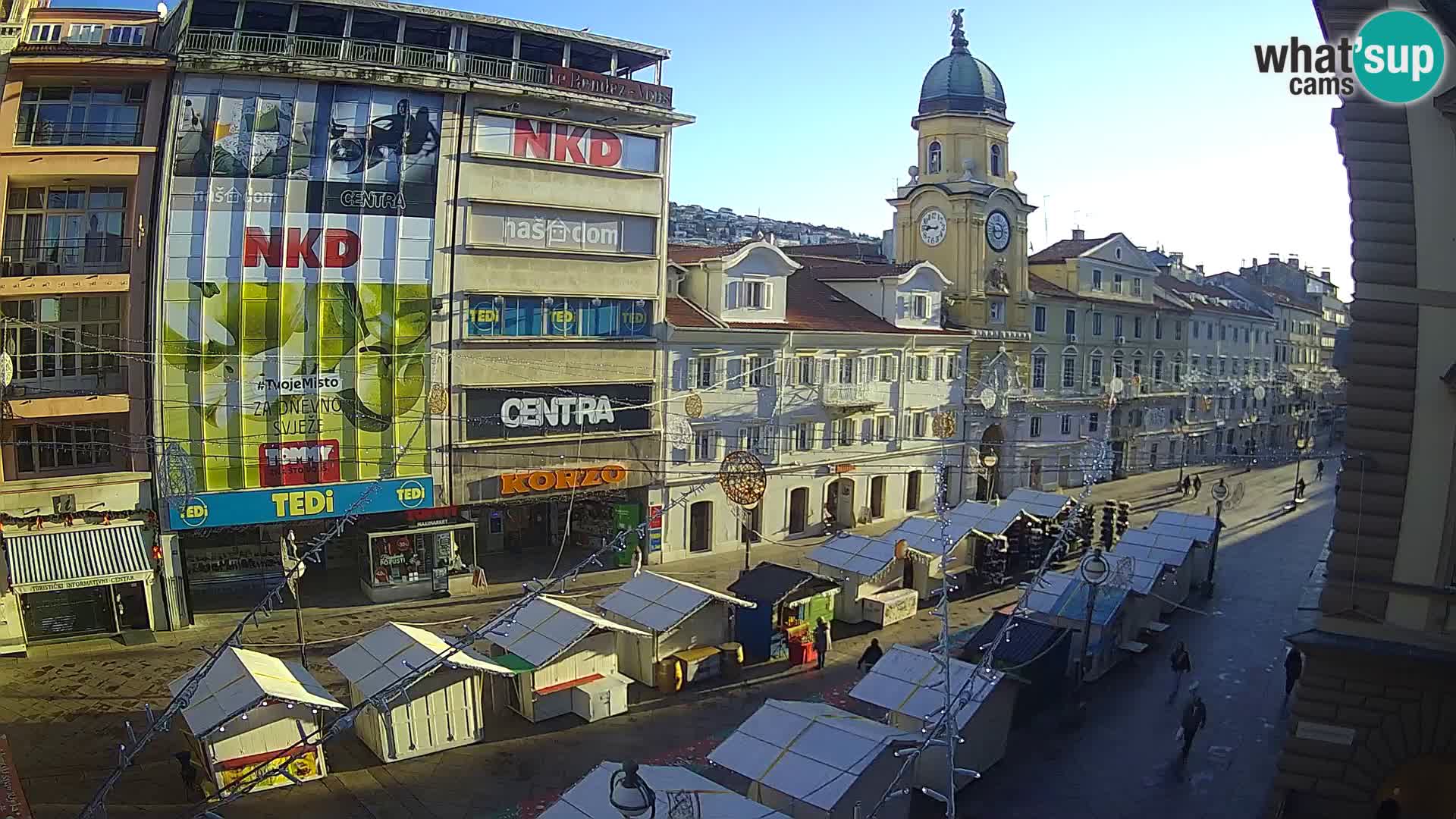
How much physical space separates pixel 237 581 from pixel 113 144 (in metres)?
13.5

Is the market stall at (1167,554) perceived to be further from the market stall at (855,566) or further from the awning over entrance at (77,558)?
the awning over entrance at (77,558)

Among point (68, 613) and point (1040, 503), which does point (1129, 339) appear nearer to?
point (1040, 503)

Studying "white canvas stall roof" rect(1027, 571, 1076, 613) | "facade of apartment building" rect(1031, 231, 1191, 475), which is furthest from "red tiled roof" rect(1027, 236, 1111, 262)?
"white canvas stall roof" rect(1027, 571, 1076, 613)

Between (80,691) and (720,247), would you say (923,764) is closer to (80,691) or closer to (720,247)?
(80,691)

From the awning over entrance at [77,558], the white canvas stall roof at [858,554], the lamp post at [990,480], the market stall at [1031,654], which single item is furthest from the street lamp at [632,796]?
the lamp post at [990,480]

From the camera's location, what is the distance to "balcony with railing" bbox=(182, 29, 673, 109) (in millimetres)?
29047

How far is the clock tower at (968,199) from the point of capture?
5012cm

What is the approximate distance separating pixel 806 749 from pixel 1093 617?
42.0 ft

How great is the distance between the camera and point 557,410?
1345 inches

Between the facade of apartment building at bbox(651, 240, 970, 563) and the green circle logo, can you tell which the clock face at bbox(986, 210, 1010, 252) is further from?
the green circle logo

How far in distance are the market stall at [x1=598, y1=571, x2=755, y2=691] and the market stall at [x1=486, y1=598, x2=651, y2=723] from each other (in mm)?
1059

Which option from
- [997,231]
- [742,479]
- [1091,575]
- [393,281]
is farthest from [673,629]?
[997,231]

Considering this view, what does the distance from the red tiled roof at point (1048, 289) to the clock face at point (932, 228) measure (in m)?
6.72

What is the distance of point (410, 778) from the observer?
1997cm
